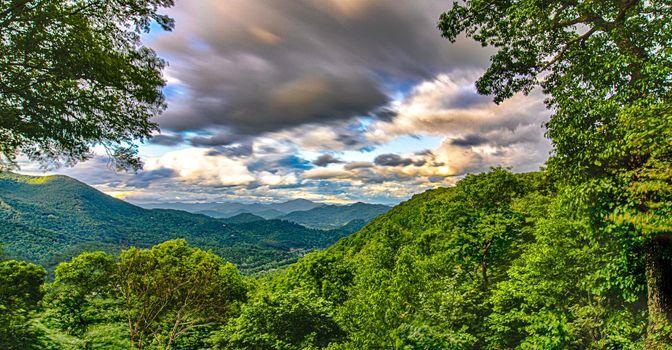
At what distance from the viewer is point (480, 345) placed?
19.5 metres

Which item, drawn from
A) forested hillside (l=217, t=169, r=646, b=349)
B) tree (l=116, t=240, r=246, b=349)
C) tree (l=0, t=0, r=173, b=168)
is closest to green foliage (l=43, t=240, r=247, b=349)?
tree (l=116, t=240, r=246, b=349)

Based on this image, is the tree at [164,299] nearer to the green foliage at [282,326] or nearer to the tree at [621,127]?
the green foliage at [282,326]

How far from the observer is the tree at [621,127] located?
656 cm

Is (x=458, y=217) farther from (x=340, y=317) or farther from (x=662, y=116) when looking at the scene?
(x=662, y=116)

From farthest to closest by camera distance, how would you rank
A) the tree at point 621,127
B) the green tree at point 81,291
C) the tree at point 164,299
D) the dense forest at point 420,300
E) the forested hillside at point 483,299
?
1. the green tree at point 81,291
2. the tree at point 164,299
3. the forested hillside at point 483,299
4. the dense forest at point 420,300
5. the tree at point 621,127

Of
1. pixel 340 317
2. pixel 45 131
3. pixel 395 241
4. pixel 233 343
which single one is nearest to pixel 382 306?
pixel 340 317

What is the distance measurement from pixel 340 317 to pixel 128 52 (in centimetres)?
1540

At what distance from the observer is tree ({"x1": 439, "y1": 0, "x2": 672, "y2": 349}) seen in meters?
6.56

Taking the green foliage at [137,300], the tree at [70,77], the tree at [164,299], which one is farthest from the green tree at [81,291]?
the tree at [70,77]

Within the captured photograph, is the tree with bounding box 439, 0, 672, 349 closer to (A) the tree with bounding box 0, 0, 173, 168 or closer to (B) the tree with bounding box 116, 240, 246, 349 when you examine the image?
(A) the tree with bounding box 0, 0, 173, 168

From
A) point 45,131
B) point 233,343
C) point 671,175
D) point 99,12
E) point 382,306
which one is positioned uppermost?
point 99,12

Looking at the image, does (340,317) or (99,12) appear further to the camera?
(340,317)

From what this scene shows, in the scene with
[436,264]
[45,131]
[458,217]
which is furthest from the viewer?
[458,217]

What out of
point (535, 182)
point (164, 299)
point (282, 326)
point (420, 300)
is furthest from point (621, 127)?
point (164, 299)
